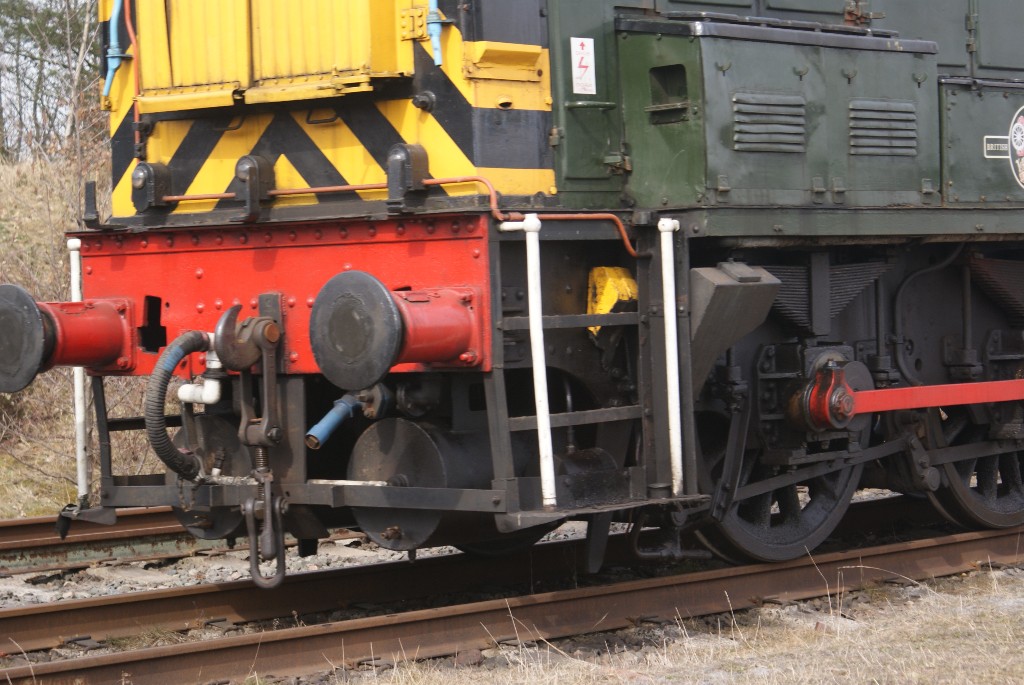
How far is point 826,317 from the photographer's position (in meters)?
6.87

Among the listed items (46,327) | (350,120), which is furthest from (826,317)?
(46,327)

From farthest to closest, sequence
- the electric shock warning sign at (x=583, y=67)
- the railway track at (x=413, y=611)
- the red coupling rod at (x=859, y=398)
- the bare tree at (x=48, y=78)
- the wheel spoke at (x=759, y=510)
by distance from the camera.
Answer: the bare tree at (x=48, y=78), the wheel spoke at (x=759, y=510), the red coupling rod at (x=859, y=398), the electric shock warning sign at (x=583, y=67), the railway track at (x=413, y=611)

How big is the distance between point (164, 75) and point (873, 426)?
413 cm

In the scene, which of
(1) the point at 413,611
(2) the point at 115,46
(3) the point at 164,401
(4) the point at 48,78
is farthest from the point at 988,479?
(4) the point at 48,78

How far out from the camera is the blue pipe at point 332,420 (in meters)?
5.73

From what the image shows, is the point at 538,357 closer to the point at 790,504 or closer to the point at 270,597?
the point at 270,597

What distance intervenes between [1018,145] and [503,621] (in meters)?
3.92

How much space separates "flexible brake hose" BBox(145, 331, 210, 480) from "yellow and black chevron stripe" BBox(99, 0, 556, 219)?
0.76 m

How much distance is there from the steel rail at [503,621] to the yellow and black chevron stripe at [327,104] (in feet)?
5.77

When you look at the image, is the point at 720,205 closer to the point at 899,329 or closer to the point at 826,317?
the point at 826,317

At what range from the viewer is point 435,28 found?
570 cm

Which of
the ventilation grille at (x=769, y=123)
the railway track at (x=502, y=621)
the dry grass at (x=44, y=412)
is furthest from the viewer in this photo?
the dry grass at (x=44, y=412)

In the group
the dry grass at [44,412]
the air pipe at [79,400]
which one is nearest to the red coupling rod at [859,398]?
the air pipe at [79,400]

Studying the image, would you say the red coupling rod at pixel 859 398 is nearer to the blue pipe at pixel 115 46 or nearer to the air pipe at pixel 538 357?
the air pipe at pixel 538 357
